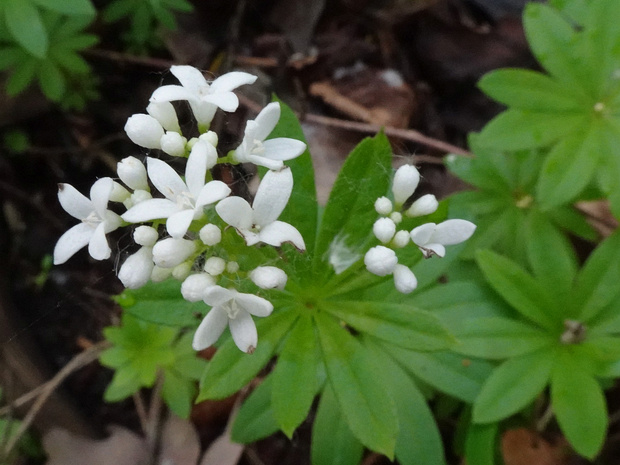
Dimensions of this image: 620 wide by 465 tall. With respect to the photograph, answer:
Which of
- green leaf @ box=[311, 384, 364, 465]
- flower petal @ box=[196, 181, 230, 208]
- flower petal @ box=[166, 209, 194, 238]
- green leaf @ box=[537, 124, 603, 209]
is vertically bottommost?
green leaf @ box=[311, 384, 364, 465]

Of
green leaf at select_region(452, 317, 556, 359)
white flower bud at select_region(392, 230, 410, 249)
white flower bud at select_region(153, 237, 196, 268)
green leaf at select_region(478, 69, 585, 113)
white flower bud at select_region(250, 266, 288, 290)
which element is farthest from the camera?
green leaf at select_region(478, 69, 585, 113)

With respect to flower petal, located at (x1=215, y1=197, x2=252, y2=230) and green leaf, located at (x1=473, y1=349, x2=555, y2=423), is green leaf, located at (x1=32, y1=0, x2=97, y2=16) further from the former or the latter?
green leaf, located at (x1=473, y1=349, x2=555, y2=423)

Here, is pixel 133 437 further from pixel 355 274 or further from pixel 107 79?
pixel 107 79

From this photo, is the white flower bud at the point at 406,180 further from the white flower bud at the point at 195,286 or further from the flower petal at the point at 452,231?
the white flower bud at the point at 195,286

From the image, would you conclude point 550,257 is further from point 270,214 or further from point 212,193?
point 212,193

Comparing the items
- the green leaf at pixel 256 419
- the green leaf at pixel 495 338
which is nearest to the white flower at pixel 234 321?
the green leaf at pixel 256 419

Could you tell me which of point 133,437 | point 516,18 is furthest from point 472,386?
point 516,18

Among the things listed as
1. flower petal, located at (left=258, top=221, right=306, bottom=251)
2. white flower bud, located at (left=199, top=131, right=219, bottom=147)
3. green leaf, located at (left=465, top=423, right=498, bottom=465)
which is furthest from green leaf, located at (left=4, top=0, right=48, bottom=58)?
green leaf, located at (left=465, top=423, right=498, bottom=465)
